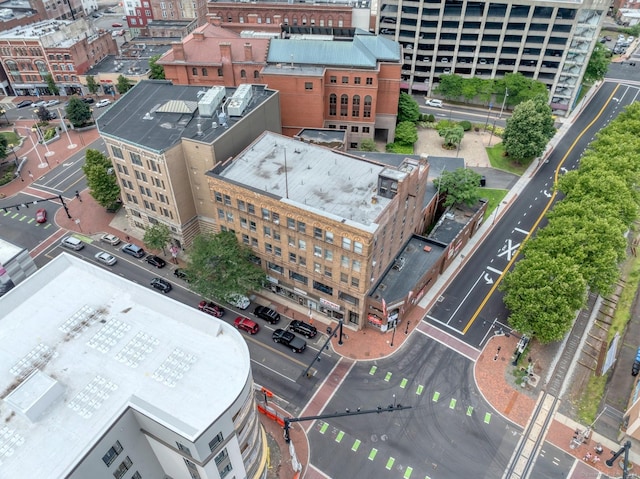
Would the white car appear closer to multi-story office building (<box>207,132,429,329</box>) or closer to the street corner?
multi-story office building (<box>207,132,429,329</box>)

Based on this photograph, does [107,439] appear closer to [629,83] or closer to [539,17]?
[539,17]

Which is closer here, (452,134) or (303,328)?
(303,328)

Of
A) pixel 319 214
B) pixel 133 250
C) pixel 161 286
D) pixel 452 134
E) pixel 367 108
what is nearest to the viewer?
pixel 319 214

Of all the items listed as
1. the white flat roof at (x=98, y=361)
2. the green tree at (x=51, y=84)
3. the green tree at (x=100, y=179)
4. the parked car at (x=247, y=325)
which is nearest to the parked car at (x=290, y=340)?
the parked car at (x=247, y=325)

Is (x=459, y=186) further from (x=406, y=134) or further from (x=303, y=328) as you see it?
(x=303, y=328)

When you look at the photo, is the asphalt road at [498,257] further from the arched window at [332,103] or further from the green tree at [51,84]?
the green tree at [51,84]

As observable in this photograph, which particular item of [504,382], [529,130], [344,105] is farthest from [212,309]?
[529,130]
